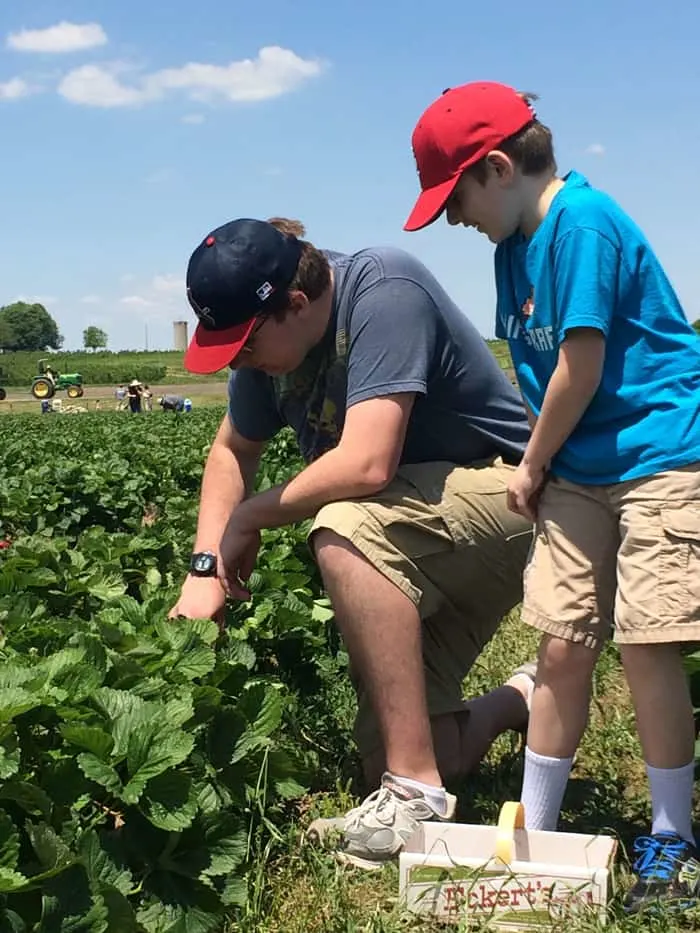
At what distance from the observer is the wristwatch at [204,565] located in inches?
123

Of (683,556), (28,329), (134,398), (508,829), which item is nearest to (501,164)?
(683,556)

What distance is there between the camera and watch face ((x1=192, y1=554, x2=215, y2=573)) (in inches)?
123

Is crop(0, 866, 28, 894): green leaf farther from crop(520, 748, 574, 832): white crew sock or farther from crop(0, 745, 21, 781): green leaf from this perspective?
crop(520, 748, 574, 832): white crew sock

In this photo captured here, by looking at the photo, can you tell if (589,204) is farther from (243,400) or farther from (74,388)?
(74,388)

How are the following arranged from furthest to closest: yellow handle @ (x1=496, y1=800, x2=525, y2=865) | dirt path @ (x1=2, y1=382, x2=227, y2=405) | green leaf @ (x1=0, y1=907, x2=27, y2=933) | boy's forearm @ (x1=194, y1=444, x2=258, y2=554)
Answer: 1. dirt path @ (x1=2, y1=382, x2=227, y2=405)
2. boy's forearm @ (x1=194, y1=444, x2=258, y2=554)
3. yellow handle @ (x1=496, y1=800, x2=525, y2=865)
4. green leaf @ (x1=0, y1=907, x2=27, y2=933)

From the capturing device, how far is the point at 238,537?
3.06 meters

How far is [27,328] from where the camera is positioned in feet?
430

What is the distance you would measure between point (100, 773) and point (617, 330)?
1.43 metres

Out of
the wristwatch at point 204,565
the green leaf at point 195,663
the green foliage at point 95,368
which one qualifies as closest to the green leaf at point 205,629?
the green leaf at point 195,663

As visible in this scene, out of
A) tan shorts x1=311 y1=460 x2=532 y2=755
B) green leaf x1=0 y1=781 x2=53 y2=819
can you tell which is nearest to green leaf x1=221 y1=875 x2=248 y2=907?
green leaf x1=0 y1=781 x2=53 y2=819

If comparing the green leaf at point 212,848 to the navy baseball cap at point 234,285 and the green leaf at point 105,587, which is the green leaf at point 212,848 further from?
the green leaf at point 105,587

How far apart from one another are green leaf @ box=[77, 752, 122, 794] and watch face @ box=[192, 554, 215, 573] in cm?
98

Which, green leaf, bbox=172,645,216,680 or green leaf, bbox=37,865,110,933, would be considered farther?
green leaf, bbox=172,645,216,680

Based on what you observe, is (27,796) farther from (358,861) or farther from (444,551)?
(444,551)
